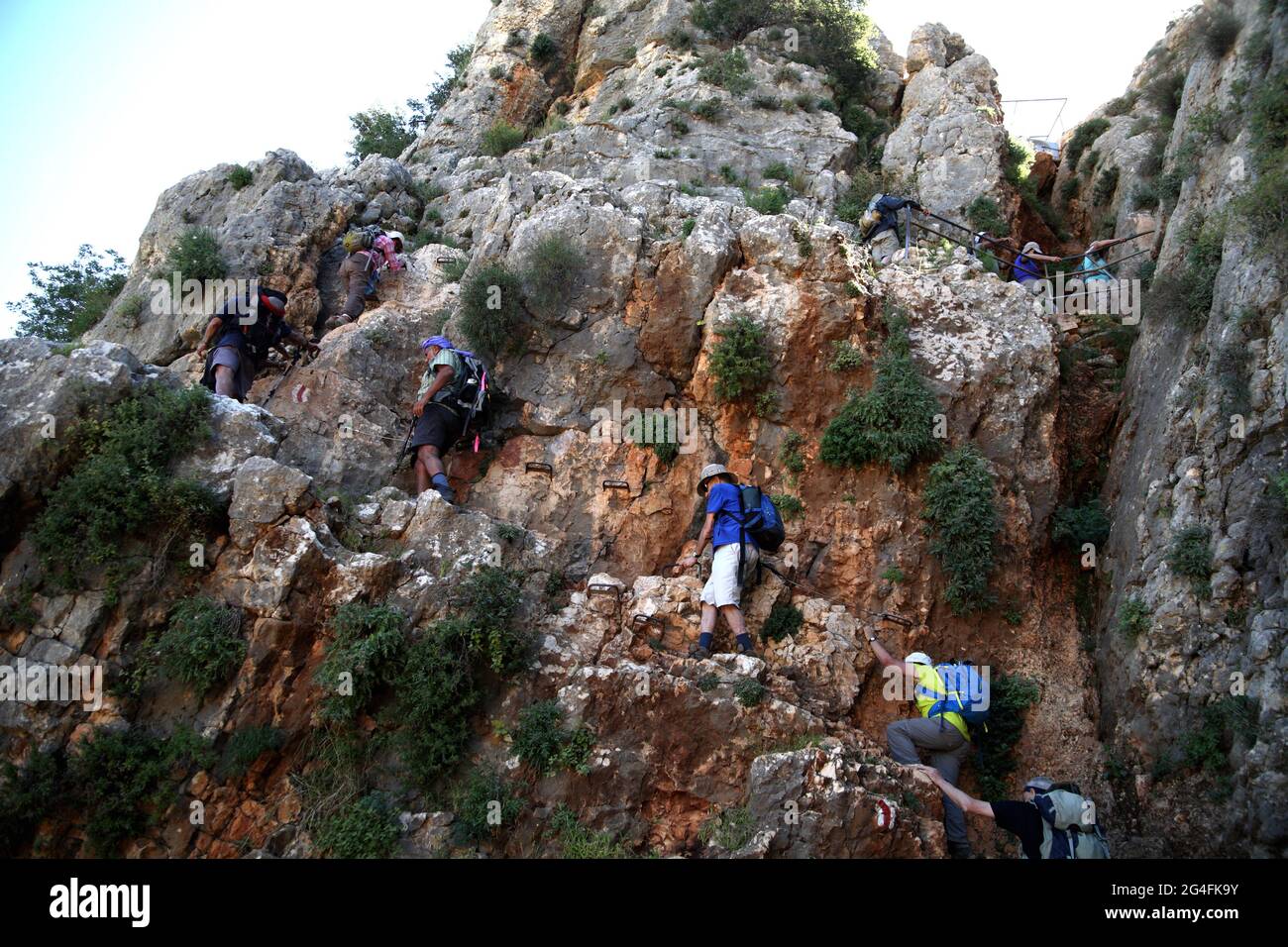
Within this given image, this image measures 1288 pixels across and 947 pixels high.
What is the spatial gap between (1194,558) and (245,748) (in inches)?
407

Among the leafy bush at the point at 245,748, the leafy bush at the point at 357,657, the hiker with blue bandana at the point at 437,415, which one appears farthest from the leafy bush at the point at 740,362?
the leafy bush at the point at 245,748

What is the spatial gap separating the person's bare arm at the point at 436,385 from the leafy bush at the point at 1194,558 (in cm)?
923

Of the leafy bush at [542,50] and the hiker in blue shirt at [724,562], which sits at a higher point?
the leafy bush at [542,50]

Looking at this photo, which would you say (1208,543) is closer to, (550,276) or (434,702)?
(434,702)

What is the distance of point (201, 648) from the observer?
8672 mm

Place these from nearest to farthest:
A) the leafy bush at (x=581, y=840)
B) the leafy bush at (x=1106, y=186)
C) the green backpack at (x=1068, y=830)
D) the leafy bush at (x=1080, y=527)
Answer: the green backpack at (x=1068, y=830)
the leafy bush at (x=581, y=840)
the leafy bush at (x=1080, y=527)
the leafy bush at (x=1106, y=186)

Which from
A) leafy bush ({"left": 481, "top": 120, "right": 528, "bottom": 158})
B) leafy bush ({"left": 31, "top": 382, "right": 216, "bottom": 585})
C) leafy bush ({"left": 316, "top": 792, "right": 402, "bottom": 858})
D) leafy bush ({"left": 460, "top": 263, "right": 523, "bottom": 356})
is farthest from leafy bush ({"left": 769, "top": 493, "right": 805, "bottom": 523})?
leafy bush ({"left": 481, "top": 120, "right": 528, "bottom": 158})

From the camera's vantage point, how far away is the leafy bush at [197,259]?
15234 millimetres

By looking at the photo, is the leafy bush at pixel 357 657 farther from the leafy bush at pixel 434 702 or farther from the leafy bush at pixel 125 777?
the leafy bush at pixel 125 777

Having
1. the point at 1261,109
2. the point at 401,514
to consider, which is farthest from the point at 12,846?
the point at 1261,109

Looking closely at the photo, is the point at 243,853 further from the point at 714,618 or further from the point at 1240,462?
the point at 1240,462

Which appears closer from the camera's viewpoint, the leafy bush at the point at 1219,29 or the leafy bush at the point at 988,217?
the leafy bush at the point at 1219,29

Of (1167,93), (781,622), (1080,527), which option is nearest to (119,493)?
(781,622)

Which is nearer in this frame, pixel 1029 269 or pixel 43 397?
pixel 43 397
